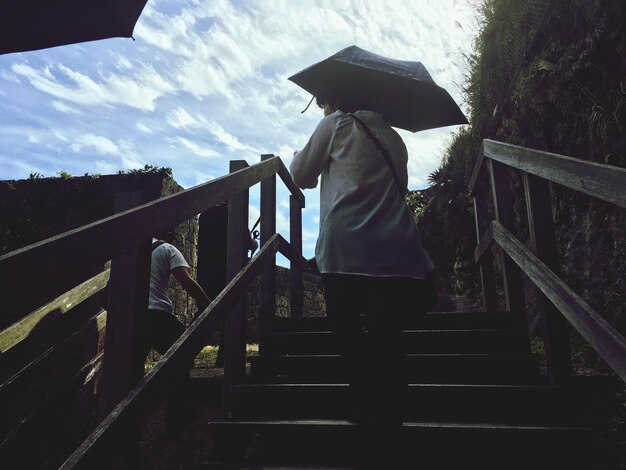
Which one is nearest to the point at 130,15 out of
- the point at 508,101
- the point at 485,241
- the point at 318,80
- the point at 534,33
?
the point at 318,80

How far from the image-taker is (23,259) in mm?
926

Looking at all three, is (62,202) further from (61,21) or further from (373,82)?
(373,82)

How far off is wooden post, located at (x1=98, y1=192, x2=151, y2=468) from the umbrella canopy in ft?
5.30

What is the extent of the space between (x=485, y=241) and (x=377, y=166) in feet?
5.96

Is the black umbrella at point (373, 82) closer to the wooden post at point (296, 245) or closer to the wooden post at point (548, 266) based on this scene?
the wooden post at point (548, 266)

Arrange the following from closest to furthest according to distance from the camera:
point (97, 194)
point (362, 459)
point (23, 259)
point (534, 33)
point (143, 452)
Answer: point (23, 259), point (362, 459), point (143, 452), point (534, 33), point (97, 194)

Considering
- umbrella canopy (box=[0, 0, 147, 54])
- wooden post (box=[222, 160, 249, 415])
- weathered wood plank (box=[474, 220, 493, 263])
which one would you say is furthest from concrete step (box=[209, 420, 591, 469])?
umbrella canopy (box=[0, 0, 147, 54])

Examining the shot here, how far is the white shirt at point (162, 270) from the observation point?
3115 millimetres

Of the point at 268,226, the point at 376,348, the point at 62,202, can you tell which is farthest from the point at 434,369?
the point at 62,202

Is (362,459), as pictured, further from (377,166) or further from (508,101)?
(508,101)

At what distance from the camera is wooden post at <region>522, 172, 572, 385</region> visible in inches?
87.0

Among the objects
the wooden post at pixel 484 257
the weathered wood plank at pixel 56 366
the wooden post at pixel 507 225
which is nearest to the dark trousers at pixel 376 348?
the wooden post at pixel 507 225

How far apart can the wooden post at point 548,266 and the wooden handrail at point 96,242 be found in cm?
157

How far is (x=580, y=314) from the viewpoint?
168cm
